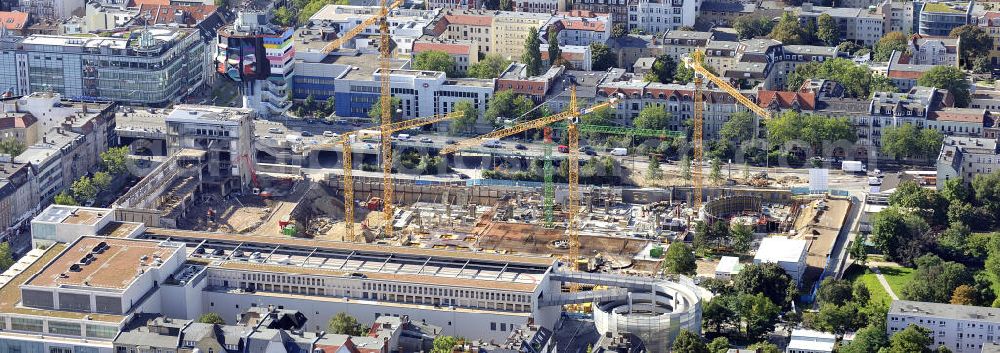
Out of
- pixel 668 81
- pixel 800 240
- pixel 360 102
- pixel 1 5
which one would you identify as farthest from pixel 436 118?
pixel 1 5

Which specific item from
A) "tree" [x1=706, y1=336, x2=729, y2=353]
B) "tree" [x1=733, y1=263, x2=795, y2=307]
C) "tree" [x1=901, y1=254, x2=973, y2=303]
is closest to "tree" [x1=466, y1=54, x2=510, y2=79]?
"tree" [x1=733, y1=263, x2=795, y2=307]

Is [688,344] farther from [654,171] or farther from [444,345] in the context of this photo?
[654,171]

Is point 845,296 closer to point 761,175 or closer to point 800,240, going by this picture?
point 800,240

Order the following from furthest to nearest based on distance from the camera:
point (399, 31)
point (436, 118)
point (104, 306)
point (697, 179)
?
point (399, 31) → point (436, 118) → point (697, 179) → point (104, 306)

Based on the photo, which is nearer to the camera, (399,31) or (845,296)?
(845,296)

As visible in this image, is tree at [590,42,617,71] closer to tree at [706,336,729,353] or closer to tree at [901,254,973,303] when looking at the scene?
tree at [901,254,973,303]

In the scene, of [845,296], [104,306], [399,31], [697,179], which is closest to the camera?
[104,306]
